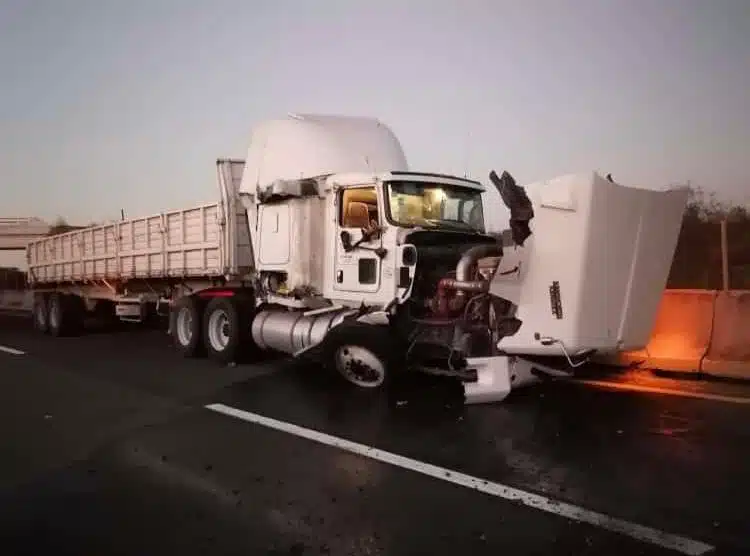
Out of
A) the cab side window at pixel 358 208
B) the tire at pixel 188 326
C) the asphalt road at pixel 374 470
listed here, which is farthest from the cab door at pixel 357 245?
the tire at pixel 188 326

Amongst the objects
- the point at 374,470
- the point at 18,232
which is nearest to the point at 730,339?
the point at 374,470

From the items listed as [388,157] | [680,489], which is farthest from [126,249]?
[680,489]

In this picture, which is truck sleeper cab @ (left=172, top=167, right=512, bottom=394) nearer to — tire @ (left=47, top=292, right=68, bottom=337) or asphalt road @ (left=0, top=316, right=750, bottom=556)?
asphalt road @ (left=0, top=316, right=750, bottom=556)

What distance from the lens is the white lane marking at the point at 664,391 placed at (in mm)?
7890

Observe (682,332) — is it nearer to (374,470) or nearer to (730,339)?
(730,339)

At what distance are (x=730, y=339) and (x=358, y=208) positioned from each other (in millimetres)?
5088

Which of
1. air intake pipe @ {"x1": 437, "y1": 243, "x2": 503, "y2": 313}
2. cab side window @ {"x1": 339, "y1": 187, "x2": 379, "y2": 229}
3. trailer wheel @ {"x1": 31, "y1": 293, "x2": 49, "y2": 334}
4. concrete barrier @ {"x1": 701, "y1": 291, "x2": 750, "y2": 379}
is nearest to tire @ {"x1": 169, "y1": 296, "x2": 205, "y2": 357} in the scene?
cab side window @ {"x1": 339, "y1": 187, "x2": 379, "y2": 229}

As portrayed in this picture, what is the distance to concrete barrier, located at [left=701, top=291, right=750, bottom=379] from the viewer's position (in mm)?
9230

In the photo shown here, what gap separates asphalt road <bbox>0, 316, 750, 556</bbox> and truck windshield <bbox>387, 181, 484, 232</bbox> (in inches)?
83.6

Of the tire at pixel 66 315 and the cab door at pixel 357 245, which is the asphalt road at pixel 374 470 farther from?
the tire at pixel 66 315

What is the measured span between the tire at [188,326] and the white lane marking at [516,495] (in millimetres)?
5457

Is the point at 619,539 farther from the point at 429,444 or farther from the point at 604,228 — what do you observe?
the point at 604,228

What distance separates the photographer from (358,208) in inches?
386

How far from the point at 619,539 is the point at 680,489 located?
109cm
